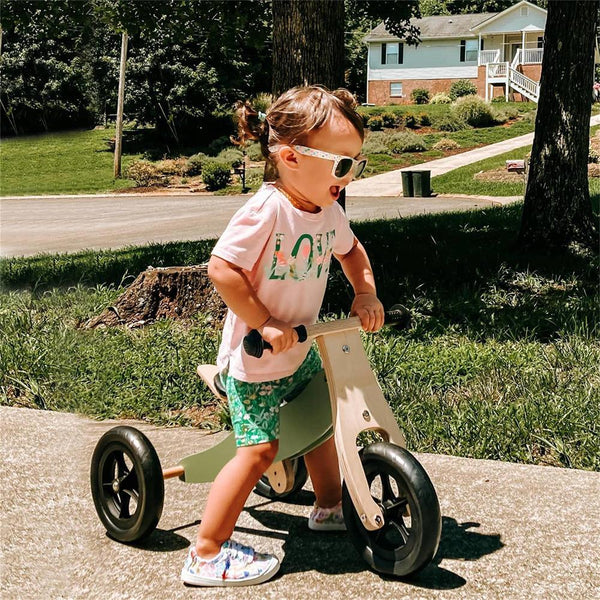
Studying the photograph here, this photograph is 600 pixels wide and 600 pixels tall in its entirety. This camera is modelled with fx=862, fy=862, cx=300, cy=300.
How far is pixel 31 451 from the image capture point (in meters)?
3.81

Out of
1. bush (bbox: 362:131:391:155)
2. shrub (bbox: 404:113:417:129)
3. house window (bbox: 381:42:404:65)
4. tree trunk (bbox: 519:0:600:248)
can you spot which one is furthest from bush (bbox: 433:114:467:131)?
tree trunk (bbox: 519:0:600:248)

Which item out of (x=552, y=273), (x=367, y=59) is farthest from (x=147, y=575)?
(x=367, y=59)

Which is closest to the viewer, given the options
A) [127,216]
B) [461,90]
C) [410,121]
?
[127,216]

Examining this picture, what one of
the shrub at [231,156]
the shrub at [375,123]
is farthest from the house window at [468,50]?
the shrub at [231,156]

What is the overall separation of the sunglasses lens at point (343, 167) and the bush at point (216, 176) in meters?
23.0

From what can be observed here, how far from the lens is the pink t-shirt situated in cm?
258

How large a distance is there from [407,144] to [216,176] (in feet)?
23.6

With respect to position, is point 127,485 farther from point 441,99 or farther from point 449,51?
point 449,51

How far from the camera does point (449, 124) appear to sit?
108 feet

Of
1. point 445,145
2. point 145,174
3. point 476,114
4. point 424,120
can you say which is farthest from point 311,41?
point 476,114

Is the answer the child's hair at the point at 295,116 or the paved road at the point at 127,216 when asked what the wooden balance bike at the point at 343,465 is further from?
the paved road at the point at 127,216

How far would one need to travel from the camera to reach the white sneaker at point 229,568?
8.64 feet

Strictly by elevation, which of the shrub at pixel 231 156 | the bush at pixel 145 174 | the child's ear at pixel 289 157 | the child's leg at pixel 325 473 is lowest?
the bush at pixel 145 174

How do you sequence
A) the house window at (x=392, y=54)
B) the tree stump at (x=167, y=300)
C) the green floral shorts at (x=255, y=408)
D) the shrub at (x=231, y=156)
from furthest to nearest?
1. the house window at (x=392, y=54)
2. the shrub at (x=231, y=156)
3. the tree stump at (x=167, y=300)
4. the green floral shorts at (x=255, y=408)
